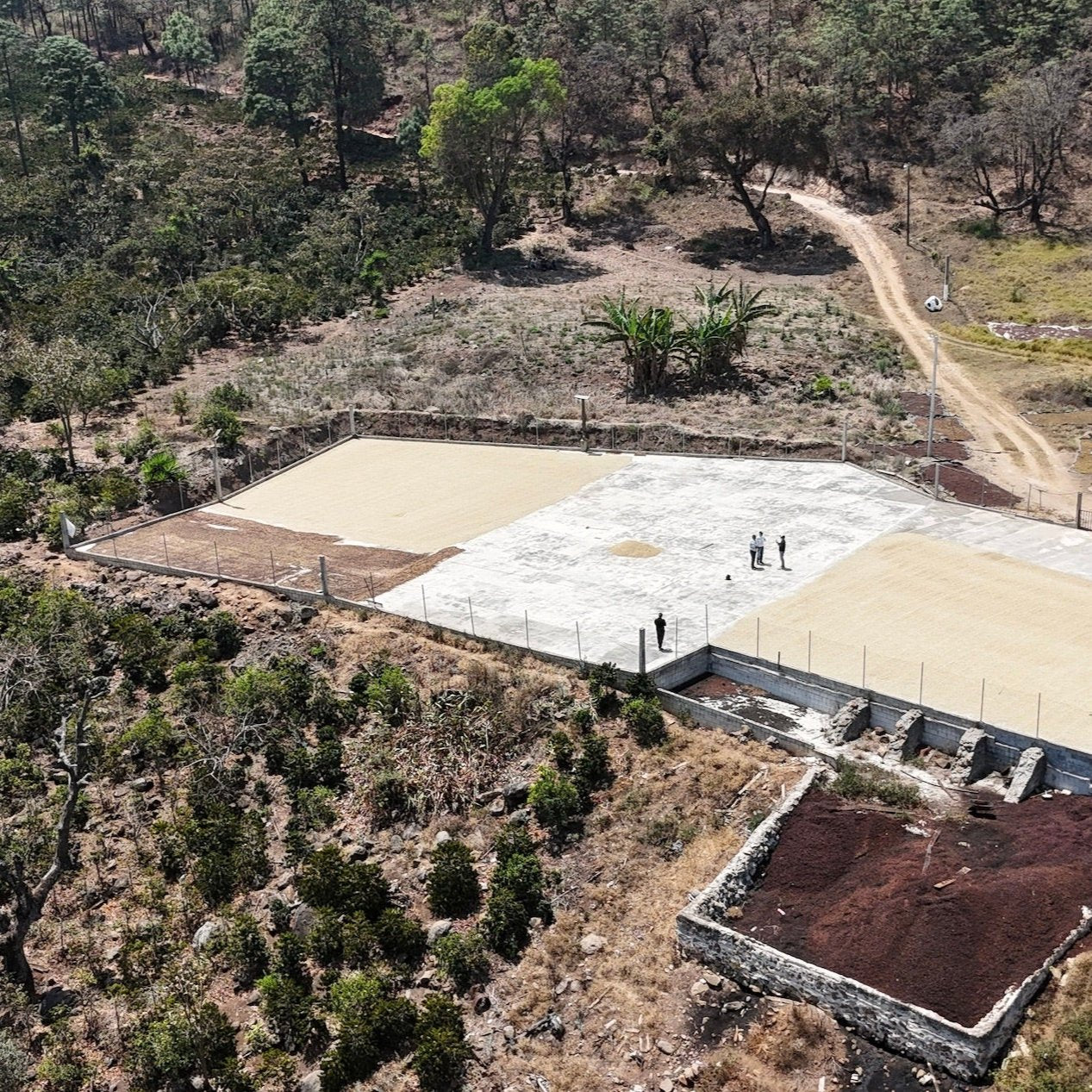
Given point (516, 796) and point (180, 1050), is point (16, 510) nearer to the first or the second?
point (516, 796)

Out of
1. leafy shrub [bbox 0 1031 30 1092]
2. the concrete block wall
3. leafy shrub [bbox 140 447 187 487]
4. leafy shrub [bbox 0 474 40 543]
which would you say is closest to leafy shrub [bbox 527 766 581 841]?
the concrete block wall

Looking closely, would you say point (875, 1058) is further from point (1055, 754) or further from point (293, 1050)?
point (293, 1050)

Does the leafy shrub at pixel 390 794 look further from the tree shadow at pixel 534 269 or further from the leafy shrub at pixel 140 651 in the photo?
the tree shadow at pixel 534 269

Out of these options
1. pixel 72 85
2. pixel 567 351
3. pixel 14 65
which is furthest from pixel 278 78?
pixel 567 351

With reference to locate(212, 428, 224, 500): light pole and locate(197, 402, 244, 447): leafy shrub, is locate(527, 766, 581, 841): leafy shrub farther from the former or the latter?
locate(197, 402, 244, 447): leafy shrub

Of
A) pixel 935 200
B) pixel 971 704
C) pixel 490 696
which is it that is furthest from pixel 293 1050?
pixel 935 200
